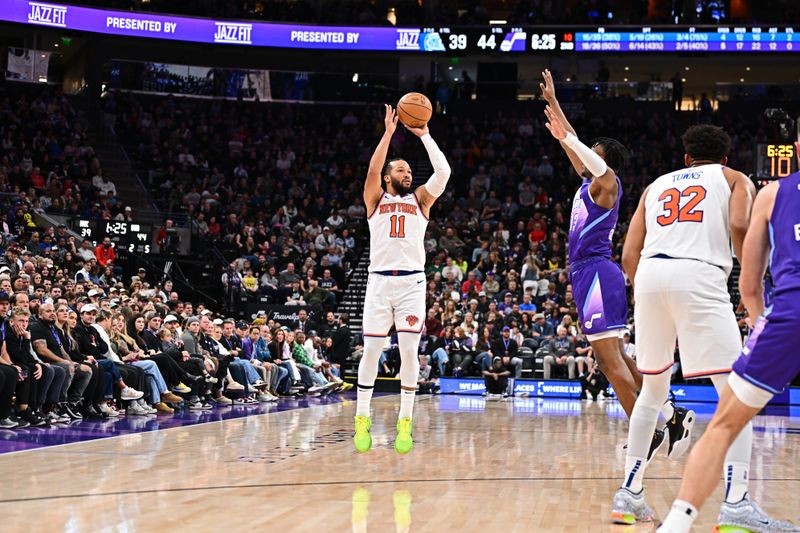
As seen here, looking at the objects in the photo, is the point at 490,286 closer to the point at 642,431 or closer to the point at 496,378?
the point at 496,378

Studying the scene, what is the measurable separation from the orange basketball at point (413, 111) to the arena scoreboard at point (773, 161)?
11747mm

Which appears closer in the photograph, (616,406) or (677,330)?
(677,330)

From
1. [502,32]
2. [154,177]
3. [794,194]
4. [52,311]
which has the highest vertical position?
[502,32]

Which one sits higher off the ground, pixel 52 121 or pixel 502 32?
pixel 502 32

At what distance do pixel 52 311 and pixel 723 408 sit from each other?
8916 mm

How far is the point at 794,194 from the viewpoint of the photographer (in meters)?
4.33

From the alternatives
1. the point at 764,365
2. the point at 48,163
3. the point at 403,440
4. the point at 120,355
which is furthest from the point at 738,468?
the point at 48,163

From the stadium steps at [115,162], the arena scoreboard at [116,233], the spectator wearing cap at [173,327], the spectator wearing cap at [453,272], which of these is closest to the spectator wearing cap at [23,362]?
the spectator wearing cap at [173,327]

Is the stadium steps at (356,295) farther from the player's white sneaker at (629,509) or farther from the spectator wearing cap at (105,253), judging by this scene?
the player's white sneaker at (629,509)

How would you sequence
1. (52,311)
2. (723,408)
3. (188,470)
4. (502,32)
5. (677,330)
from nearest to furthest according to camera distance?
(723,408) → (677,330) → (188,470) → (52,311) → (502,32)

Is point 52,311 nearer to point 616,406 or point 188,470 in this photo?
point 188,470

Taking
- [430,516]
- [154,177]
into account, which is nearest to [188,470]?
[430,516]

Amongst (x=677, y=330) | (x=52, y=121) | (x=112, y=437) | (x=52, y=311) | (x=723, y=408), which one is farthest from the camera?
(x=52, y=121)

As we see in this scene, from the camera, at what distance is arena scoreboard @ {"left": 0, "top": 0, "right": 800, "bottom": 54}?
28891 mm
